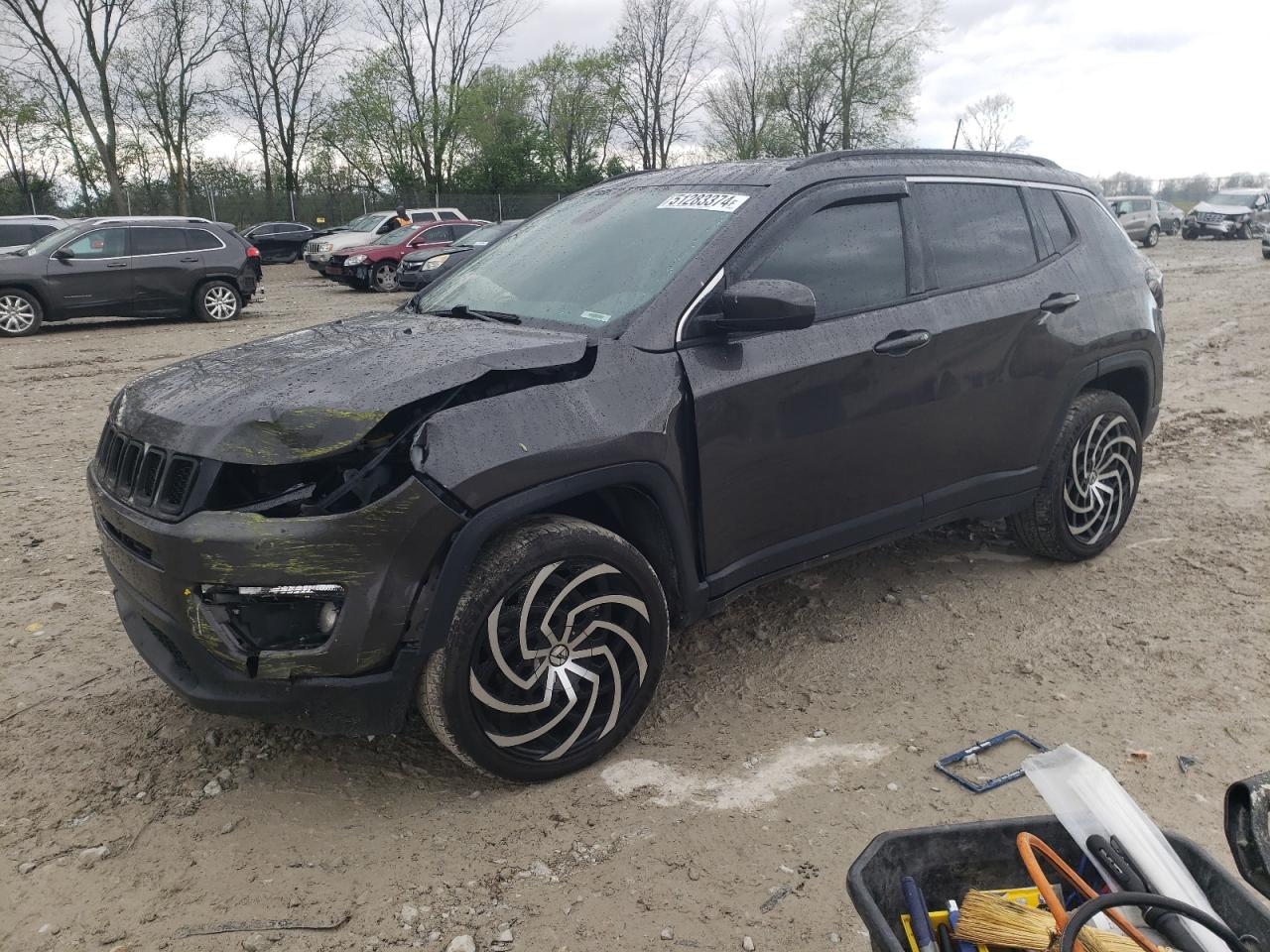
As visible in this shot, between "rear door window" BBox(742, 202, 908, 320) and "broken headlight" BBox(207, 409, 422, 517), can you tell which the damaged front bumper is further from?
"rear door window" BBox(742, 202, 908, 320)

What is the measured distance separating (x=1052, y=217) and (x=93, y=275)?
44.8 feet

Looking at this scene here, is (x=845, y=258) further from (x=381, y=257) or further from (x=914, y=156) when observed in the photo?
(x=381, y=257)

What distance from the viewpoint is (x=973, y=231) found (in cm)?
403

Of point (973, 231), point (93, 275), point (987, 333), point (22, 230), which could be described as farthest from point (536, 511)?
point (22, 230)

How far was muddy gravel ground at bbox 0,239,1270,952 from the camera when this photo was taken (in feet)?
8.03

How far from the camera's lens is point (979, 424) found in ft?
13.0

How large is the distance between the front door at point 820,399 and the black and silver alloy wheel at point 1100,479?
45.6 inches

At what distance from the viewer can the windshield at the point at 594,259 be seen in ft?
10.7

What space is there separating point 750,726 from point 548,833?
0.88 metres

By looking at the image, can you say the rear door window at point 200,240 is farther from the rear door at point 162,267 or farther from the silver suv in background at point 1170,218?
the silver suv in background at point 1170,218

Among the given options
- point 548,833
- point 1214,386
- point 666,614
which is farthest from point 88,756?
point 1214,386

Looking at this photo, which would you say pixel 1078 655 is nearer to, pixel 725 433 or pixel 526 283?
pixel 725 433

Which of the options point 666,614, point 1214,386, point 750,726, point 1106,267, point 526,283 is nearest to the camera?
point 666,614

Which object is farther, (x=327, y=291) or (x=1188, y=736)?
(x=327, y=291)
